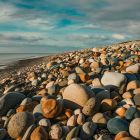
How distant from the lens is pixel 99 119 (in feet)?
17.3

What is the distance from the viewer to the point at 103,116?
5312 millimetres

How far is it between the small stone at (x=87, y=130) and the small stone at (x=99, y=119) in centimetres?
14

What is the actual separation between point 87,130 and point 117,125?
45 centimetres

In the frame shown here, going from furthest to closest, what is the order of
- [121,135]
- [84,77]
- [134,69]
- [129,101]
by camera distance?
[84,77]
[134,69]
[129,101]
[121,135]

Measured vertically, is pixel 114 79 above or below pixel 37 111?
above

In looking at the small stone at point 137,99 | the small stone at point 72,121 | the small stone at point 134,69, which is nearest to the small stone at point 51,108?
the small stone at point 72,121

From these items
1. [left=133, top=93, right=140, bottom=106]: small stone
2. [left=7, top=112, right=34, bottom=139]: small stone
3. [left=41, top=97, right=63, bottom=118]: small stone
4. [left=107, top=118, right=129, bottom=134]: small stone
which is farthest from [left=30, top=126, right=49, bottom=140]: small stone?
[left=133, top=93, right=140, bottom=106]: small stone

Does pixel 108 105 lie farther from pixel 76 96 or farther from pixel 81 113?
pixel 76 96

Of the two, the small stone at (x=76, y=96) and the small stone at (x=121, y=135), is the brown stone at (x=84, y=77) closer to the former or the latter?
the small stone at (x=76, y=96)

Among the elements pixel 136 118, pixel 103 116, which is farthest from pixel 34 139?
pixel 136 118

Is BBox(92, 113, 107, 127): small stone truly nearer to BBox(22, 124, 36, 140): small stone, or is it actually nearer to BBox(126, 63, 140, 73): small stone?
BBox(22, 124, 36, 140): small stone

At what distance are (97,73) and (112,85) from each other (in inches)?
60.5

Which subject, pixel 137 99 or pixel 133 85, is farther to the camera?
pixel 133 85

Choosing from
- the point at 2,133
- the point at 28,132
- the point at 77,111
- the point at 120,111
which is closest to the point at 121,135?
the point at 120,111
